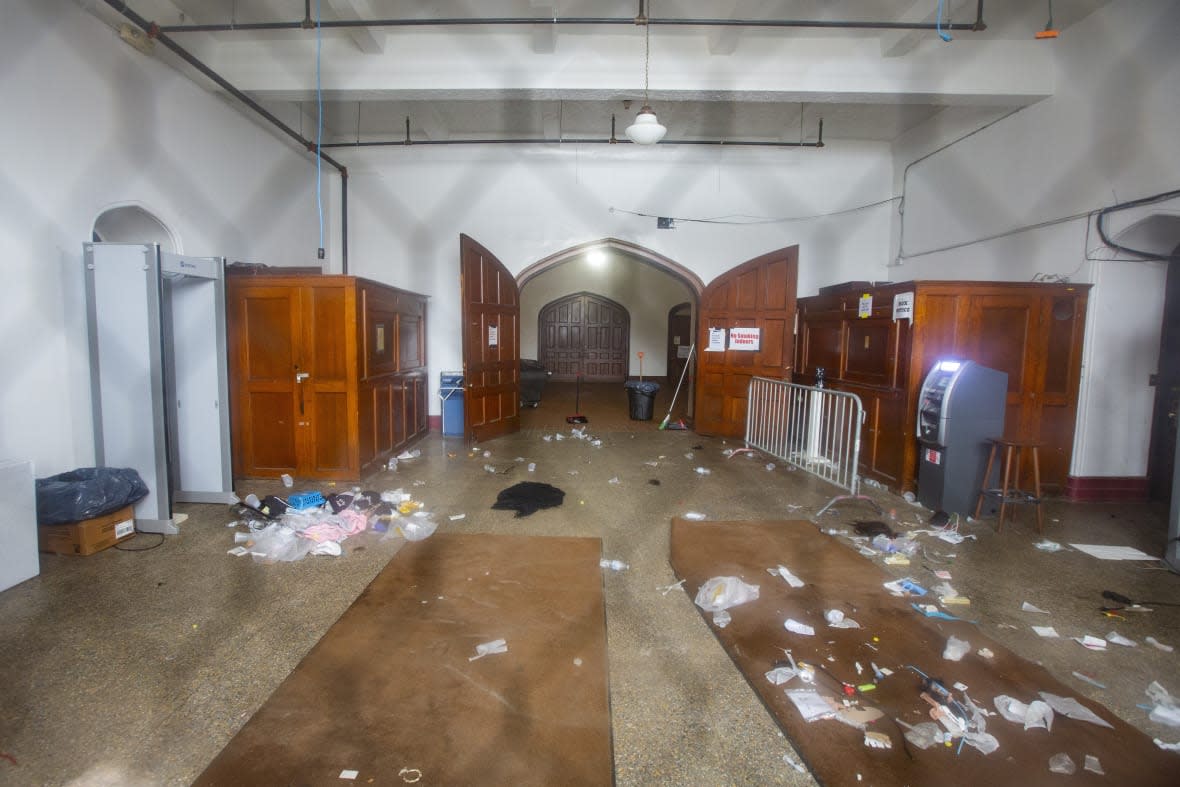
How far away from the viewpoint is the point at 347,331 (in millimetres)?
4586

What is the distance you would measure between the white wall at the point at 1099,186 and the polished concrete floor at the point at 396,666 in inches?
38.8

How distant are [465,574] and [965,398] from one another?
3.86 meters

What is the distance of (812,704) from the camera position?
1.88 metres

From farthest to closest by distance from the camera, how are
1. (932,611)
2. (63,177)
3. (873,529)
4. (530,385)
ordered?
1. (530,385)
2. (873,529)
3. (63,177)
4. (932,611)

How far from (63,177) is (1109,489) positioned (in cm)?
860

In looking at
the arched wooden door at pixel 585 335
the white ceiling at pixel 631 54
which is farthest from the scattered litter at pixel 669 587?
the arched wooden door at pixel 585 335

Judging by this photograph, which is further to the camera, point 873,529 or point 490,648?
point 873,529

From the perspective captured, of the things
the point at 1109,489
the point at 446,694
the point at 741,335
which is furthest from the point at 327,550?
the point at 1109,489

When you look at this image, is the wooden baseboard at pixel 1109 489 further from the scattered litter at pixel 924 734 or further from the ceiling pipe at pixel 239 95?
the ceiling pipe at pixel 239 95

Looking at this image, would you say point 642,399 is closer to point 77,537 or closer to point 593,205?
point 593,205

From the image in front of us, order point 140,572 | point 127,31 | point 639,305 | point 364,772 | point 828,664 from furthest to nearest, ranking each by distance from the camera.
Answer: point 639,305 → point 127,31 → point 140,572 → point 828,664 → point 364,772

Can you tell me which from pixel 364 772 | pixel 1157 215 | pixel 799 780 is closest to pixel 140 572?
pixel 364 772

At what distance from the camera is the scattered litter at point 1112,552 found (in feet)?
11.0

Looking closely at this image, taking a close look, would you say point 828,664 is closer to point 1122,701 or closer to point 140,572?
point 1122,701
